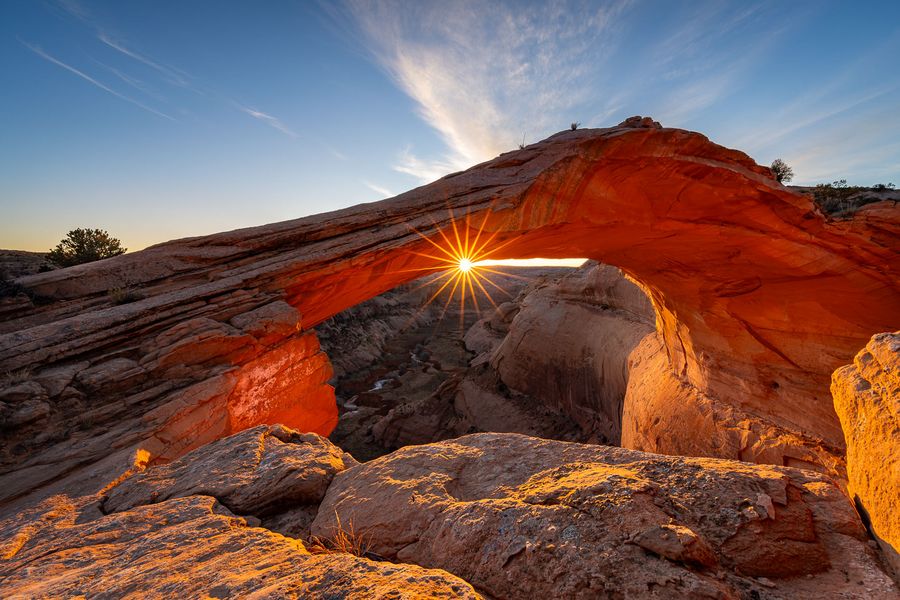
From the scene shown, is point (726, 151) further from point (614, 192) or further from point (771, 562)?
point (771, 562)

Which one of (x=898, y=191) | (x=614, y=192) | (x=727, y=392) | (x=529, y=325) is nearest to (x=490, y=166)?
(x=614, y=192)

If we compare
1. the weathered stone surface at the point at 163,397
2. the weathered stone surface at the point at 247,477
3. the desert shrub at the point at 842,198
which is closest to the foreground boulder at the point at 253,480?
the weathered stone surface at the point at 247,477

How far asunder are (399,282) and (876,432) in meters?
9.09

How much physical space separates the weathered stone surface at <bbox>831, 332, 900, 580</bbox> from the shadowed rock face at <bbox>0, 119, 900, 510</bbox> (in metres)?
6.53

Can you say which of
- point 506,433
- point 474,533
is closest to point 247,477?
point 474,533

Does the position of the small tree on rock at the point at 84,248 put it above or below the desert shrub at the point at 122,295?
above

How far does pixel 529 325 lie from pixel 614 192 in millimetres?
11174

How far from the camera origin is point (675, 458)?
3.38 meters

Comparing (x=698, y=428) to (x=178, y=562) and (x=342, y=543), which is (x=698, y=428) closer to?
(x=342, y=543)

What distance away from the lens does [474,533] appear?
8.68 ft

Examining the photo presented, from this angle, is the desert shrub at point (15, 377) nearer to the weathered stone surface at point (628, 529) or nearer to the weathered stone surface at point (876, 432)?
the weathered stone surface at point (628, 529)

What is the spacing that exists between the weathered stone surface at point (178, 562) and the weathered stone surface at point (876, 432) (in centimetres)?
319

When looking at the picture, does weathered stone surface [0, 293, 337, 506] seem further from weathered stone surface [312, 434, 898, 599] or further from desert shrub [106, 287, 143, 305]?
weathered stone surface [312, 434, 898, 599]

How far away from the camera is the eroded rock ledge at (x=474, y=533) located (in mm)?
2197
